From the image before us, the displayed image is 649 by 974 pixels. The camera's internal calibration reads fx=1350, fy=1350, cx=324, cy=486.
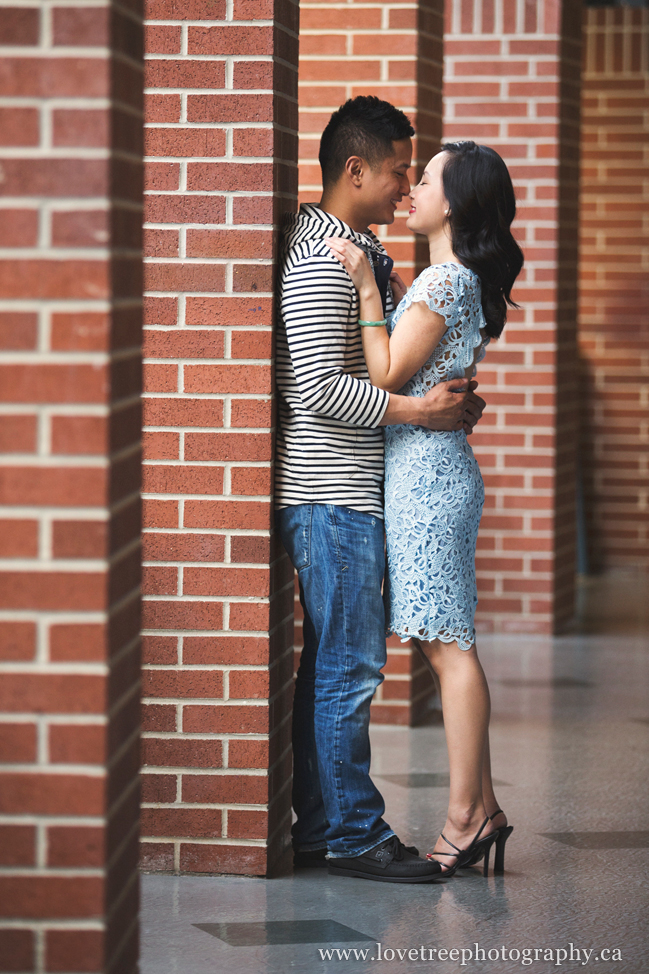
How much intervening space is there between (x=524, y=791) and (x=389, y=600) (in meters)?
1.14

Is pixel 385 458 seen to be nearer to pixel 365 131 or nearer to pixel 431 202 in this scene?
pixel 431 202

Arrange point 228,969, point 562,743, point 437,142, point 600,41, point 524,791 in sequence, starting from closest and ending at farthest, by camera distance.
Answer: point 228,969 → point 524,791 → point 562,743 → point 437,142 → point 600,41

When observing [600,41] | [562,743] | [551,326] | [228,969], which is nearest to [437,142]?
[551,326]

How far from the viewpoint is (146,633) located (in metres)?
3.37

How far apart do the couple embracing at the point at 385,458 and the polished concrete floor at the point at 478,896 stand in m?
0.16

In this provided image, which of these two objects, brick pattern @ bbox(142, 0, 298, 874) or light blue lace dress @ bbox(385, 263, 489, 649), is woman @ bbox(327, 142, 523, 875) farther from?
brick pattern @ bbox(142, 0, 298, 874)

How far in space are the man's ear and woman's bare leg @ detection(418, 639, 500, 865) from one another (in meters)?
1.18

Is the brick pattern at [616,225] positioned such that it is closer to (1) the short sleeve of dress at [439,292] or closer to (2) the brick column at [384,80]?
(2) the brick column at [384,80]

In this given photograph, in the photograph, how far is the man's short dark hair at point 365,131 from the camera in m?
3.37

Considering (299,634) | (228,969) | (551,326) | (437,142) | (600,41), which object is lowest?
(228,969)

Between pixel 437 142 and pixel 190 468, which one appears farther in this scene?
pixel 437 142

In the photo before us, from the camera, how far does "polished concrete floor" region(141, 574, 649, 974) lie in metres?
2.92

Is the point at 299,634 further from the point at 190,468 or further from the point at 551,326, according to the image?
the point at 551,326

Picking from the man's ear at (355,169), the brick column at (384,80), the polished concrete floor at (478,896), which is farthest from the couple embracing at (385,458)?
the brick column at (384,80)
